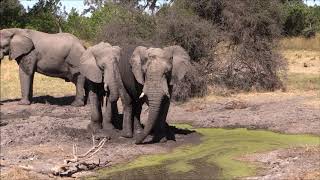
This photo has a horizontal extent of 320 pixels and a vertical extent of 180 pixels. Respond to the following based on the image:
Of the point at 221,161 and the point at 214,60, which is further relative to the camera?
the point at 214,60

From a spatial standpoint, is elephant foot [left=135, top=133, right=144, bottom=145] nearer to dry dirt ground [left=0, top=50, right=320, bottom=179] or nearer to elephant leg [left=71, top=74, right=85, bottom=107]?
dry dirt ground [left=0, top=50, right=320, bottom=179]

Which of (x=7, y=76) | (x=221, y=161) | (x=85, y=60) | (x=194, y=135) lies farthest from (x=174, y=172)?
(x=7, y=76)

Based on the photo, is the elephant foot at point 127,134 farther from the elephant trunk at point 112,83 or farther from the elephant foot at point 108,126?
the elephant trunk at point 112,83

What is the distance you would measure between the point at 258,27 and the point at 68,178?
14.7 meters

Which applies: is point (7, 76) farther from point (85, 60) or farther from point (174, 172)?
point (174, 172)

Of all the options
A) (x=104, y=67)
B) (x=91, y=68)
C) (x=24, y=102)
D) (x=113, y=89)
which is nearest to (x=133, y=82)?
(x=113, y=89)

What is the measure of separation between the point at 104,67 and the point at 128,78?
74cm

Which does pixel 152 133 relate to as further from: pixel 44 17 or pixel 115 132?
pixel 44 17

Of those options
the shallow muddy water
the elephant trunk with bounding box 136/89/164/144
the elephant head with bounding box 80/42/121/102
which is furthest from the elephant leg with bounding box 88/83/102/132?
the shallow muddy water

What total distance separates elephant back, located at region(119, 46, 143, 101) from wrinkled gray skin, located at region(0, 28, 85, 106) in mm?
6636

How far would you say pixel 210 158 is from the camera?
12.5 metres

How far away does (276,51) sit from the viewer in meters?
24.2

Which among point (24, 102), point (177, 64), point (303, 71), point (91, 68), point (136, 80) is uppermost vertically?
point (177, 64)

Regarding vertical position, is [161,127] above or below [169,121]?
above
